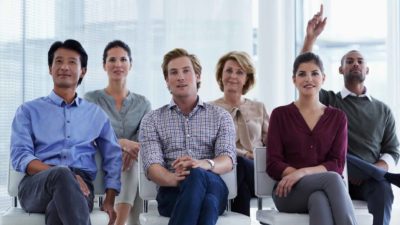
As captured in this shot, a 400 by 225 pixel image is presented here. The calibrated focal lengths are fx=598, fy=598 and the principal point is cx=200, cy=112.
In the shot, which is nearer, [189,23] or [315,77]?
[315,77]

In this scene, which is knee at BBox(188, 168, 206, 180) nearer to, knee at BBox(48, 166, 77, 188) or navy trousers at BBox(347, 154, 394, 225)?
knee at BBox(48, 166, 77, 188)

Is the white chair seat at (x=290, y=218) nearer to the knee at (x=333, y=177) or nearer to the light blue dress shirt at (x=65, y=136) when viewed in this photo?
the knee at (x=333, y=177)

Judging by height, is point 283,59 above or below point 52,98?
above

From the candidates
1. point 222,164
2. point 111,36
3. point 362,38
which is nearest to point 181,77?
point 222,164

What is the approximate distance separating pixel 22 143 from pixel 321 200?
145cm

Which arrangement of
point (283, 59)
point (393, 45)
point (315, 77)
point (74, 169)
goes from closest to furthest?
1. point (74, 169)
2. point (315, 77)
3. point (393, 45)
4. point (283, 59)

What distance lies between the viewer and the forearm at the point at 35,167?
280 cm

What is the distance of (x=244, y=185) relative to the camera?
3188mm

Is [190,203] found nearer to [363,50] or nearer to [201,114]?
[201,114]

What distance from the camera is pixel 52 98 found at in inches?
122

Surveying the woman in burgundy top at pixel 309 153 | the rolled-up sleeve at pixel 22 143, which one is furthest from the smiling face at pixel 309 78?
the rolled-up sleeve at pixel 22 143

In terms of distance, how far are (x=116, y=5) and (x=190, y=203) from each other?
2.54 meters

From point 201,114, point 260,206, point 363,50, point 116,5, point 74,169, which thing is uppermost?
point 116,5

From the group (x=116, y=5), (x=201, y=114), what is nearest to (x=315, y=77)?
(x=201, y=114)
